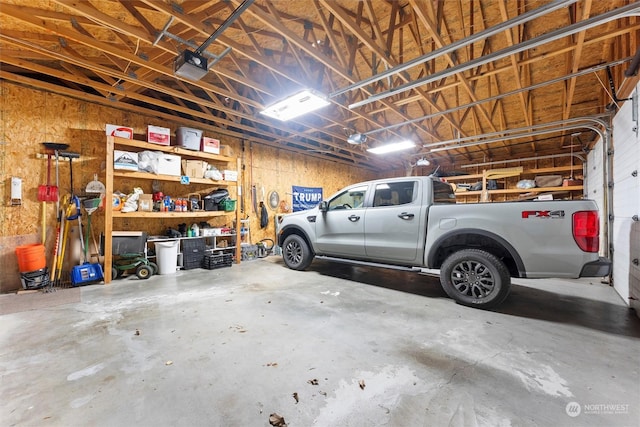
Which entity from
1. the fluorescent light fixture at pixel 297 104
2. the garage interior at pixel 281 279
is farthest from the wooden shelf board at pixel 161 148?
the fluorescent light fixture at pixel 297 104

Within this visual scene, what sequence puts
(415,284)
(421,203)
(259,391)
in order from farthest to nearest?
(415,284), (421,203), (259,391)

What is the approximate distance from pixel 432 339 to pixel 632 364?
1.32 m

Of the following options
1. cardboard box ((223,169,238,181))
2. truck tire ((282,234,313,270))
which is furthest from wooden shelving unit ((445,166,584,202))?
cardboard box ((223,169,238,181))

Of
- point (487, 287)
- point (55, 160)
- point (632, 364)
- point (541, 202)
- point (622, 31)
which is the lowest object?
point (632, 364)

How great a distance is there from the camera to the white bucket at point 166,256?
14.8ft

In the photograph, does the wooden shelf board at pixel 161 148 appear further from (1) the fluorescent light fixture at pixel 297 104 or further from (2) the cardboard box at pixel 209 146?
(1) the fluorescent light fixture at pixel 297 104

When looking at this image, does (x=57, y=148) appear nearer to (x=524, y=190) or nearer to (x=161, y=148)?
(x=161, y=148)

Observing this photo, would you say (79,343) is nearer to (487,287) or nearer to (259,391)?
(259,391)

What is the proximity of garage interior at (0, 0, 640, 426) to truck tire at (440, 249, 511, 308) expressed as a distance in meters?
0.16

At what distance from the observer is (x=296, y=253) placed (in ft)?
15.7

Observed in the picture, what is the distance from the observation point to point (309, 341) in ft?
6.85

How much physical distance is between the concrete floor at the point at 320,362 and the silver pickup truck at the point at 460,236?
47 centimetres

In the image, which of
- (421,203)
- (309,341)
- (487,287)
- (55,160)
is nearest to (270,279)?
(309,341)

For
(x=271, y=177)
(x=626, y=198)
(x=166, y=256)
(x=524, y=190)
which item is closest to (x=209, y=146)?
(x=271, y=177)
